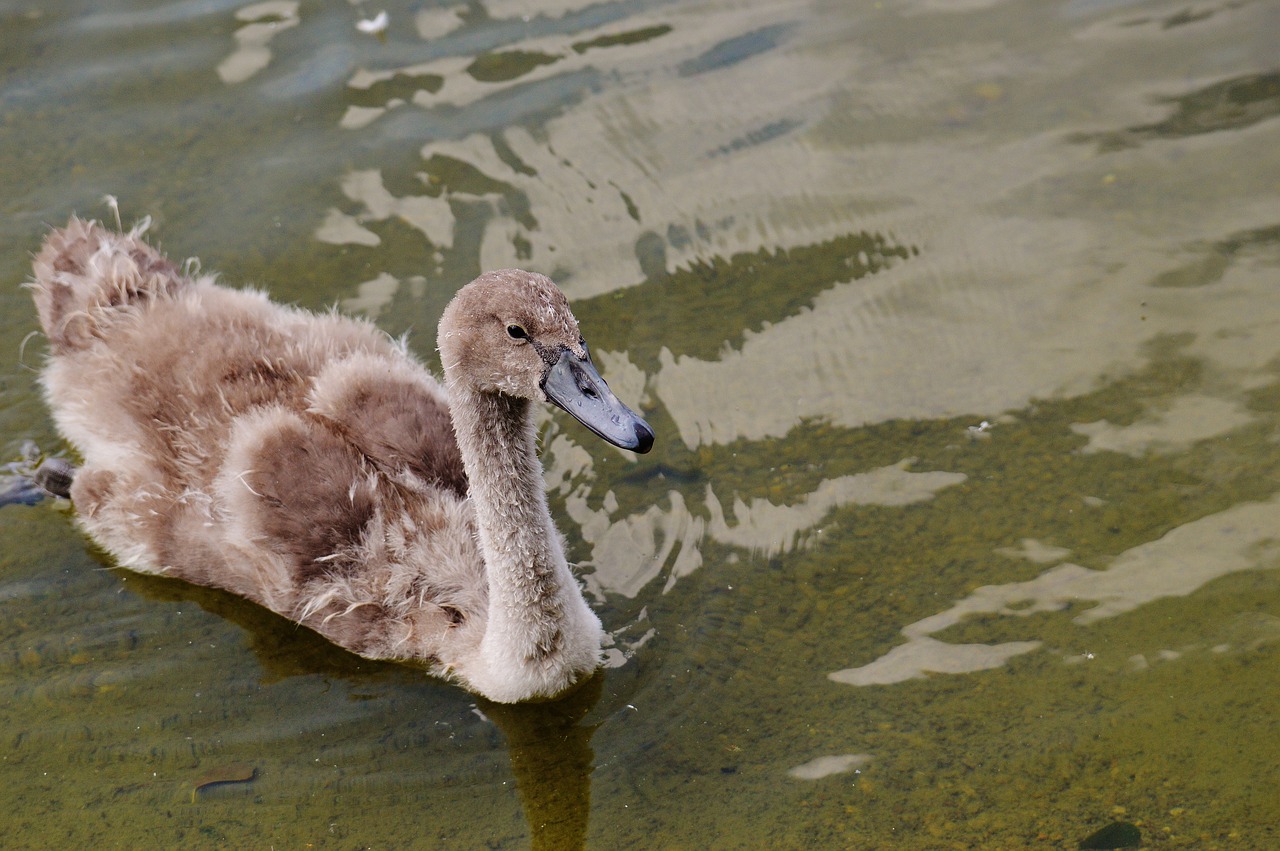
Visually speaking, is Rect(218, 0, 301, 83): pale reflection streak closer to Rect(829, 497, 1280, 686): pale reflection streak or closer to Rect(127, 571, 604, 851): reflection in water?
Rect(127, 571, 604, 851): reflection in water

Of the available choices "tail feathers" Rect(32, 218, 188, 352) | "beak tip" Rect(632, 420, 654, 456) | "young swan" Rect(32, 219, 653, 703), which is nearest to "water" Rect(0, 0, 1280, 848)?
"young swan" Rect(32, 219, 653, 703)

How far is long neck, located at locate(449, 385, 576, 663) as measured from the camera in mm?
4996

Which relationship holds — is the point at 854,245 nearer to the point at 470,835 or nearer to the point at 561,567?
the point at 561,567

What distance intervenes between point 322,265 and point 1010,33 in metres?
4.34

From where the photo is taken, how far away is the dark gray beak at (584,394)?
4664 mm

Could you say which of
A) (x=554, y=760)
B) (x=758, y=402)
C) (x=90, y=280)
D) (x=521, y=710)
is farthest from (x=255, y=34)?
(x=554, y=760)

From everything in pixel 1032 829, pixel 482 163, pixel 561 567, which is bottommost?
pixel 1032 829

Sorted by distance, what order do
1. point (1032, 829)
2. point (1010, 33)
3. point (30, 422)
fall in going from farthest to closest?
point (1010, 33)
point (30, 422)
point (1032, 829)

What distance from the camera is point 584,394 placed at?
4707 mm

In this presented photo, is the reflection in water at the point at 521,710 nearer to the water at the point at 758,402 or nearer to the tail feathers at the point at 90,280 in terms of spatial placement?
the water at the point at 758,402

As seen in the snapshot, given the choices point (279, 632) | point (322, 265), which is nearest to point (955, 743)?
point (279, 632)

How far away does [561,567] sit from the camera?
5078 mm

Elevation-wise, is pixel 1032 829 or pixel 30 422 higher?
pixel 30 422

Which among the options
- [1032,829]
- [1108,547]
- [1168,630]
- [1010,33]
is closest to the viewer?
[1032,829]
